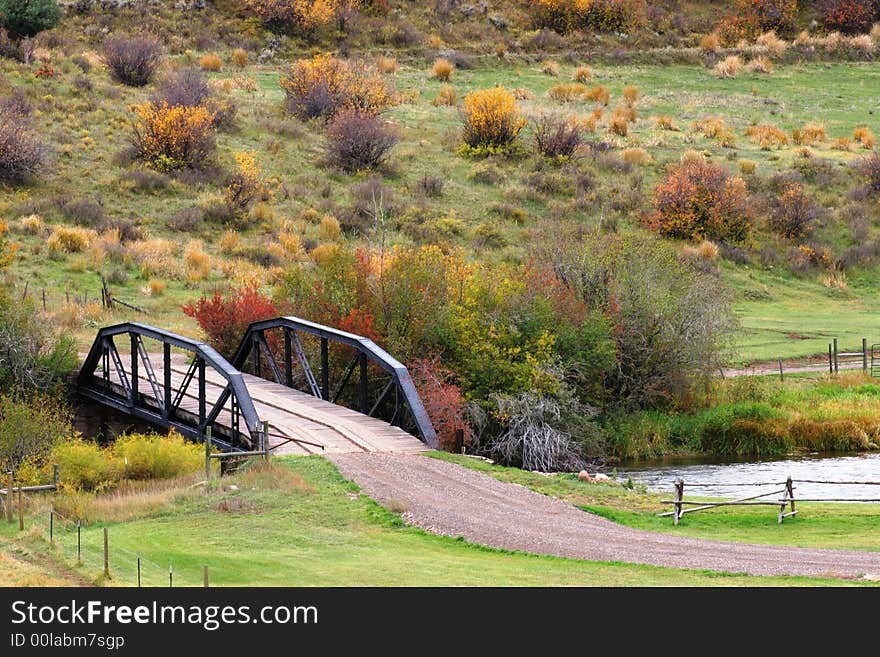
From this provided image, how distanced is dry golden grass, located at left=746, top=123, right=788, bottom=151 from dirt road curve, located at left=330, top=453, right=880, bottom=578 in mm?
53715

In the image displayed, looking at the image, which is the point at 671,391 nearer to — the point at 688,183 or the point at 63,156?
the point at 688,183

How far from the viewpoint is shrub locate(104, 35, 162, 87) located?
253 feet

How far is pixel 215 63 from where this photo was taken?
83.4 m

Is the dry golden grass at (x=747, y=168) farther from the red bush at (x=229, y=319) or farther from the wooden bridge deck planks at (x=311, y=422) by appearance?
the wooden bridge deck planks at (x=311, y=422)

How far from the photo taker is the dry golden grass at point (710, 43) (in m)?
97.0

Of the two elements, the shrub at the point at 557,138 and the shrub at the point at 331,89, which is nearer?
the shrub at the point at 557,138

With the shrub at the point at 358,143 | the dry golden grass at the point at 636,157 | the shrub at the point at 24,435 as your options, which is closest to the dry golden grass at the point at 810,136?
the dry golden grass at the point at 636,157

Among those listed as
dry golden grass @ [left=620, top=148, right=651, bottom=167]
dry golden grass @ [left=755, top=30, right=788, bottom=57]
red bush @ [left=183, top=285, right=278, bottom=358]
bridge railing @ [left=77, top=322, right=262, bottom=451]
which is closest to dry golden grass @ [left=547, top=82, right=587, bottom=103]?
dry golden grass @ [left=620, top=148, right=651, bottom=167]

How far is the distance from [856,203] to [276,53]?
38.4 meters

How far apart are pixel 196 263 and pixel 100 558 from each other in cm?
3548

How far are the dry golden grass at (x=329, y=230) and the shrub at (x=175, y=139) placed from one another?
8787 millimetres

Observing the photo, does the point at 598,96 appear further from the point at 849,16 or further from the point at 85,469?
the point at 85,469

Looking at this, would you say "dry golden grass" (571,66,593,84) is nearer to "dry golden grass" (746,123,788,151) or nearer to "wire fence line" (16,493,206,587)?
"dry golden grass" (746,123,788,151)

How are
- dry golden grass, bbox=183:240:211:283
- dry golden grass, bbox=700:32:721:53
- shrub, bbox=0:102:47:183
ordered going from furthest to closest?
dry golden grass, bbox=700:32:721:53 → shrub, bbox=0:102:47:183 → dry golden grass, bbox=183:240:211:283
